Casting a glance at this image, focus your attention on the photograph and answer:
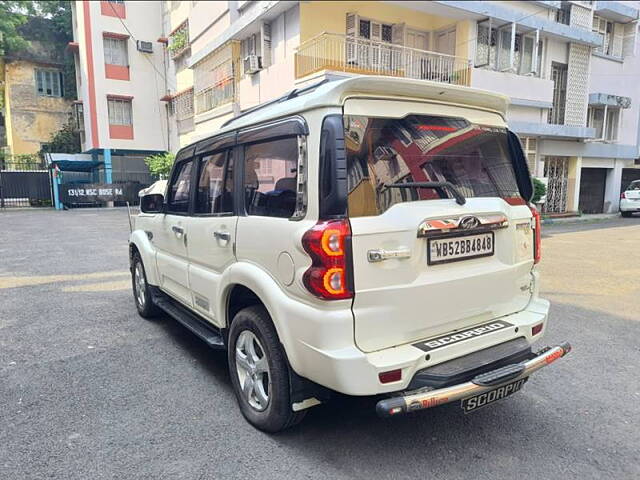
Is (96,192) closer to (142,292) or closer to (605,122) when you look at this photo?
(142,292)

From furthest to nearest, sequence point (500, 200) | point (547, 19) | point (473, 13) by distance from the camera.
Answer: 1. point (547, 19)
2. point (473, 13)
3. point (500, 200)

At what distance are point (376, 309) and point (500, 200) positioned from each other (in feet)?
4.17

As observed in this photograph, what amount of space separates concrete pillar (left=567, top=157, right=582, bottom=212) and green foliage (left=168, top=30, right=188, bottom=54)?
19757 millimetres

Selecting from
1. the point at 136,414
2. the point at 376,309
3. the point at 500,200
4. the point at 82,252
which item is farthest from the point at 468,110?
the point at 82,252

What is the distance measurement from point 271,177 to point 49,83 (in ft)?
125

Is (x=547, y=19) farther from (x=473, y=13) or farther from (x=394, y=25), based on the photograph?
(x=394, y=25)

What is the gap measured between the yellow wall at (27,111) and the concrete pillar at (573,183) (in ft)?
109

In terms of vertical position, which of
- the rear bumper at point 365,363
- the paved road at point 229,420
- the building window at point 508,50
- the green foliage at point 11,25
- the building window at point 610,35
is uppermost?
the green foliage at point 11,25

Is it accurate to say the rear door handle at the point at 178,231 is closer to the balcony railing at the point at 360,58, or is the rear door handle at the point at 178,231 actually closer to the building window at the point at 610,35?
the balcony railing at the point at 360,58

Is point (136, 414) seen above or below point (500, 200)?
below

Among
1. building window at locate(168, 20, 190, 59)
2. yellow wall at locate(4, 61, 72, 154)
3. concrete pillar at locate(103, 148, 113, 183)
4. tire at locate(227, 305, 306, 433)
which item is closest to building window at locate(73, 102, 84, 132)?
yellow wall at locate(4, 61, 72, 154)

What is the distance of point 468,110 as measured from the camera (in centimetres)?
312

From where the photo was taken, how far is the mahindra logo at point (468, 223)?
276 cm

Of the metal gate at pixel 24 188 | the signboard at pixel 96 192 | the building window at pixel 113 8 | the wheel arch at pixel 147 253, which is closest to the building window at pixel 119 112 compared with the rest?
the building window at pixel 113 8
